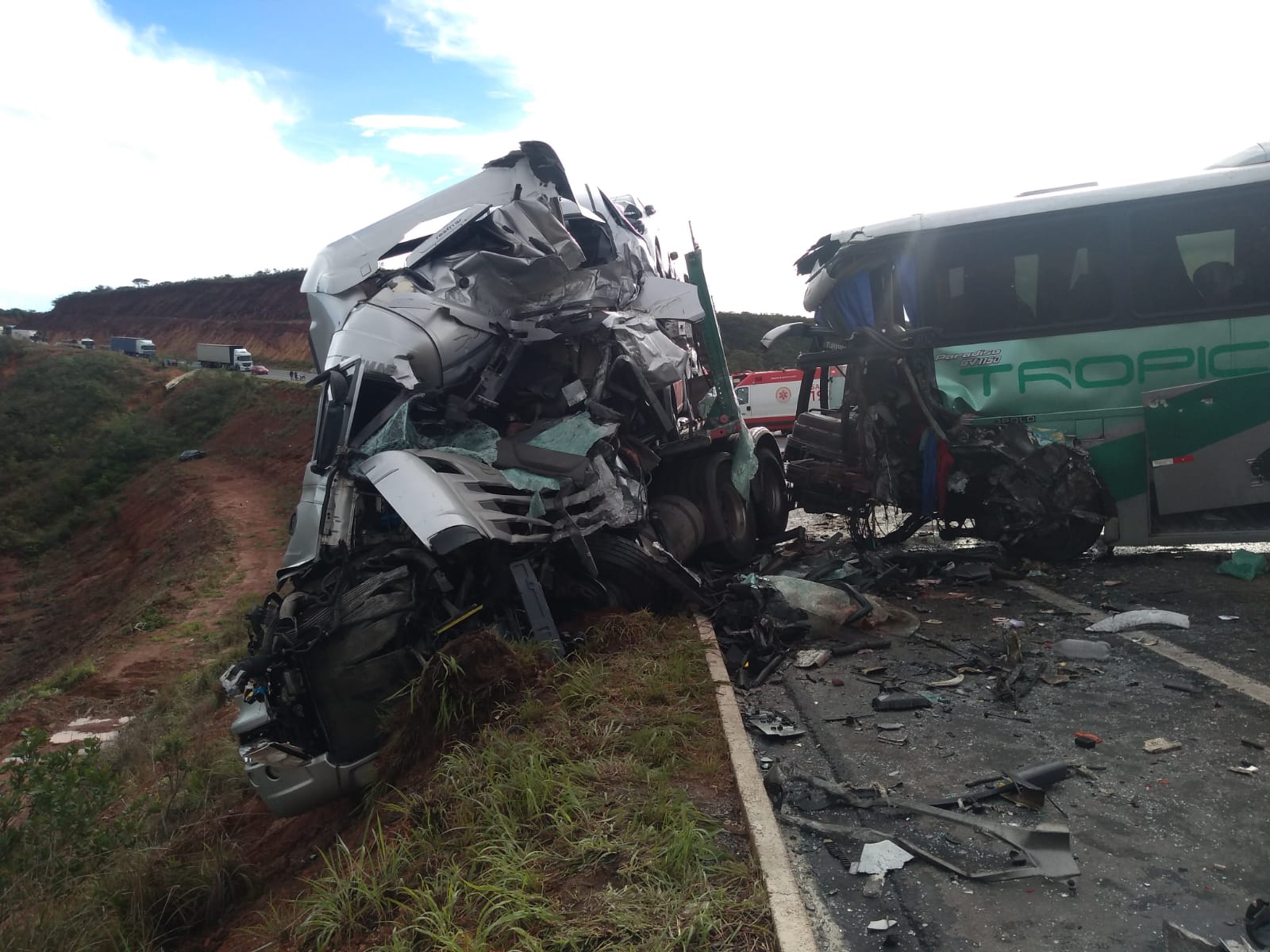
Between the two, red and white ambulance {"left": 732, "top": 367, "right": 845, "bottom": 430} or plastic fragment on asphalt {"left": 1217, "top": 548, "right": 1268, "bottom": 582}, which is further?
red and white ambulance {"left": 732, "top": 367, "right": 845, "bottom": 430}

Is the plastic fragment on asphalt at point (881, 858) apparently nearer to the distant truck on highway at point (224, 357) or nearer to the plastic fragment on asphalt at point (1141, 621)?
the plastic fragment on asphalt at point (1141, 621)

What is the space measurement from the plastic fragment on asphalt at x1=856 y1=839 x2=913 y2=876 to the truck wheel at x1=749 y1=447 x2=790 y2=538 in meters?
5.25

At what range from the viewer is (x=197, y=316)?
5775 centimetres

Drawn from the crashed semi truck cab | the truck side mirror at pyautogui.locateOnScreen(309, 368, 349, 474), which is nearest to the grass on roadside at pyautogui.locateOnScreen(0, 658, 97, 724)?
the crashed semi truck cab

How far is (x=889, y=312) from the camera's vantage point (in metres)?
7.34

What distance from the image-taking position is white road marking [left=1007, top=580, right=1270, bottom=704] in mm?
4172

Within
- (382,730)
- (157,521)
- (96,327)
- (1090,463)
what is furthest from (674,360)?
(96,327)

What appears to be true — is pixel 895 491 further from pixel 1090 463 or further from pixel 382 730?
pixel 382 730

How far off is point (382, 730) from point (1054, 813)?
295 cm

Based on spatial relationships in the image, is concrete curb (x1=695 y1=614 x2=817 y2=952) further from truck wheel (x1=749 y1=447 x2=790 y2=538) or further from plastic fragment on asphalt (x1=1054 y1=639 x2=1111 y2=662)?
truck wheel (x1=749 y1=447 x2=790 y2=538)

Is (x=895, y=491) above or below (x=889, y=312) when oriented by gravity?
below

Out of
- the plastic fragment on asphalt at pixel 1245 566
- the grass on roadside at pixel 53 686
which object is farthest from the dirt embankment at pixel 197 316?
the plastic fragment on asphalt at pixel 1245 566

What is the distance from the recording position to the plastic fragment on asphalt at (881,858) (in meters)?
2.94

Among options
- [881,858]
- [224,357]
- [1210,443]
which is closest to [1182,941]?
[881,858]
